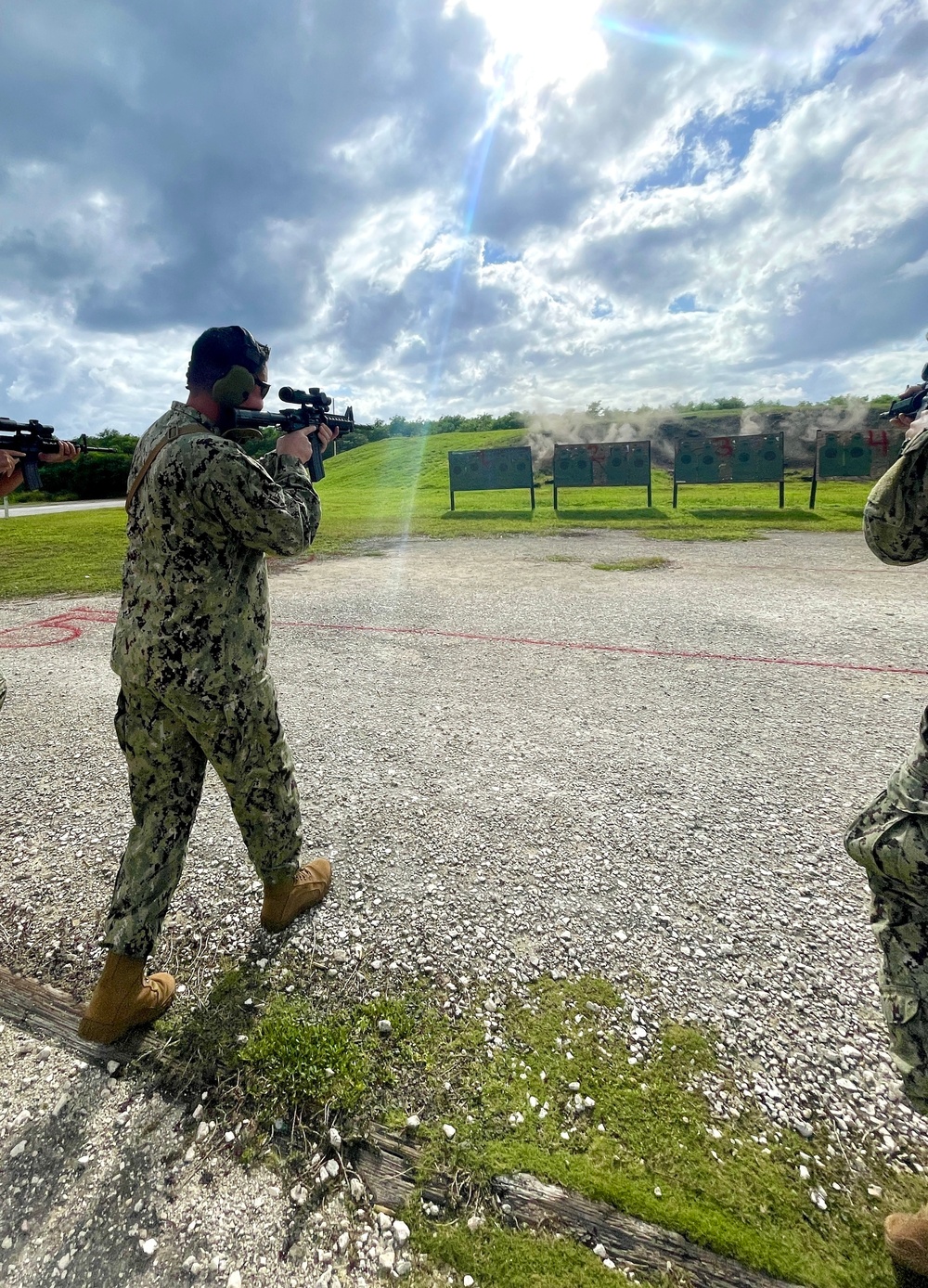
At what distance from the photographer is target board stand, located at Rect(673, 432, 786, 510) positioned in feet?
66.3

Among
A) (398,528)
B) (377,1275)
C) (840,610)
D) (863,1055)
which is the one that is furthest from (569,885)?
(398,528)

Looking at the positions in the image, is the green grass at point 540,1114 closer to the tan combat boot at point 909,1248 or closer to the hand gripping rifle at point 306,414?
the tan combat boot at point 909,1248

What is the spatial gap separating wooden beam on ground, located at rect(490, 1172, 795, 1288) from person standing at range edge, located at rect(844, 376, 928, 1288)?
13.7 inches

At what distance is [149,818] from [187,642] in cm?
69

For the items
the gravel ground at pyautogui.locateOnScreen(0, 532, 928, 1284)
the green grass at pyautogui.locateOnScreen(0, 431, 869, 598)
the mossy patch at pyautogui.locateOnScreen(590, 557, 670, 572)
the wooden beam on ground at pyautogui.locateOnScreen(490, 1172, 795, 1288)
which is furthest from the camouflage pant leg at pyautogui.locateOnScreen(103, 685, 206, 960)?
the mossy patch at pyautogui.locateOnScreen(590, 557, 670, 572)

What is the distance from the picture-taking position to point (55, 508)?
3197 cm

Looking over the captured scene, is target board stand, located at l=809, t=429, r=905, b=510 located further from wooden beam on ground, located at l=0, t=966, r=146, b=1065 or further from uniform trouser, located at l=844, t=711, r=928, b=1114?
wooden beam on ground, located at l=0, t=966, r=146, b=1065

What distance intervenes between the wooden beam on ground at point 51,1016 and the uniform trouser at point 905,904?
2.35 meters

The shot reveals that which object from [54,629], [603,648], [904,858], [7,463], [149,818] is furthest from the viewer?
[54,629]

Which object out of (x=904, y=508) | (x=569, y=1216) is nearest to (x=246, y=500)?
(x=904, y=508)

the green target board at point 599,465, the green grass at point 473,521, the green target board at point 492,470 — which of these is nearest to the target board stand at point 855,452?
the green grass at point 473,521

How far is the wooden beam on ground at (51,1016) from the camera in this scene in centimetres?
216

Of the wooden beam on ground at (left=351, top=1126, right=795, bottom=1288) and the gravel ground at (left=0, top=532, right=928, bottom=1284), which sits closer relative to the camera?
the wooden beam on ground at (left=351, top=1126, right=795, bottom=1288)

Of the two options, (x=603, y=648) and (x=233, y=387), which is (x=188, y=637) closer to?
(x=233, y=387)
